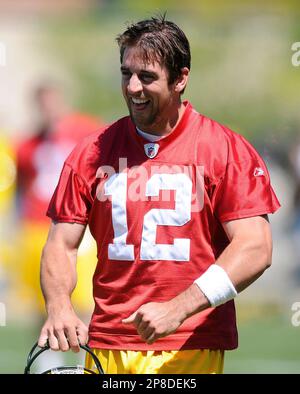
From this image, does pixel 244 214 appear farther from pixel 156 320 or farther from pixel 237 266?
pixel 156 320

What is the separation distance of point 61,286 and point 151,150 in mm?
646

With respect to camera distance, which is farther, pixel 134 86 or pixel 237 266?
pixel 134 86

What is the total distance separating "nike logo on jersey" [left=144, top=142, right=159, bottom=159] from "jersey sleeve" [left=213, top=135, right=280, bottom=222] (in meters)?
0.31

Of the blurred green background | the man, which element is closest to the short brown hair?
the man

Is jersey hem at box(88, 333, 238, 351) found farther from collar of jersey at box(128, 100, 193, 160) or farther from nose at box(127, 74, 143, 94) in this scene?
nose at box(127, 74, 143, 94)

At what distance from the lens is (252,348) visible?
917cm

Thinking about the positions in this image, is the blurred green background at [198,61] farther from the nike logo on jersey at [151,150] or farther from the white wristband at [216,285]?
the white wristband at [216,285]

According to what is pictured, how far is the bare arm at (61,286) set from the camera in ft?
13.8

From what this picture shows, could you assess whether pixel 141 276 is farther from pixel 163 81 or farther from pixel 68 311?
pixel 163 81

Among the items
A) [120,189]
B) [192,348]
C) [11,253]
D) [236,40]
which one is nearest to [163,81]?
[120,189]

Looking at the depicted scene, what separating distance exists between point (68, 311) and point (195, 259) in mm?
534

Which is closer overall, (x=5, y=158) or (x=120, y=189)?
(x=120, y=189)

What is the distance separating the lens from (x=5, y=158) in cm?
912

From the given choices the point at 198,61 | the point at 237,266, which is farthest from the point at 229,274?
the point at 198,61
